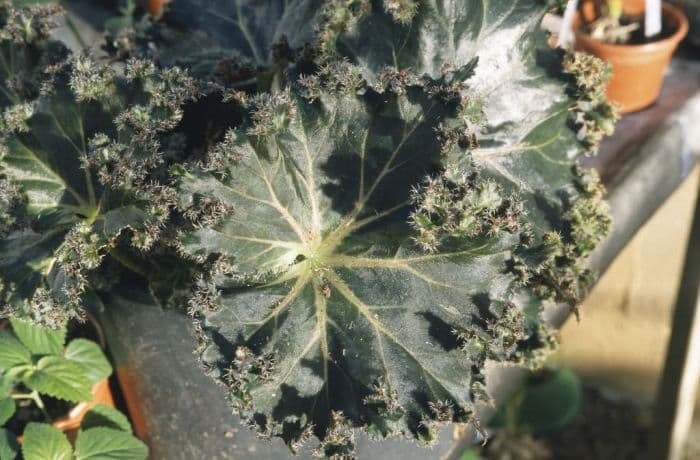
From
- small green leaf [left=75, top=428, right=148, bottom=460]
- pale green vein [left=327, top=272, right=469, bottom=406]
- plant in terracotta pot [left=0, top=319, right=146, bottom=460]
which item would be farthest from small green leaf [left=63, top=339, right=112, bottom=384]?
pale green vein [left=327, top=272, right=469, bottom=406]

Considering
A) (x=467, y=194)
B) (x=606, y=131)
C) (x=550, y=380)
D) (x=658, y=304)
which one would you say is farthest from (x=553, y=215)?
(x=658, y=304)

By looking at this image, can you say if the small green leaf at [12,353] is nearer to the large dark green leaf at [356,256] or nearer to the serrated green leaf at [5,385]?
the serrated green leaf at [5,385]

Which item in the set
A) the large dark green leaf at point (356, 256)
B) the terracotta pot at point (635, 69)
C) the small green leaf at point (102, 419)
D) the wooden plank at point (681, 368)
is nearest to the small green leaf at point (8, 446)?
the small green leaf at point (102, 419)

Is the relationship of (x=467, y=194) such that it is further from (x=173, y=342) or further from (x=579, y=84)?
(x=173, y=342)

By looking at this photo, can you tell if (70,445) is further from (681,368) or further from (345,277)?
(681,368)

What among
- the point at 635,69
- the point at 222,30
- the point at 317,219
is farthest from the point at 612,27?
the point at 317,219

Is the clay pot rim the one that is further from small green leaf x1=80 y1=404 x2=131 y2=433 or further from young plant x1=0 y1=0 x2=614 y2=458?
small green leaf x1=80 y1=404 x2=131 y2=433
